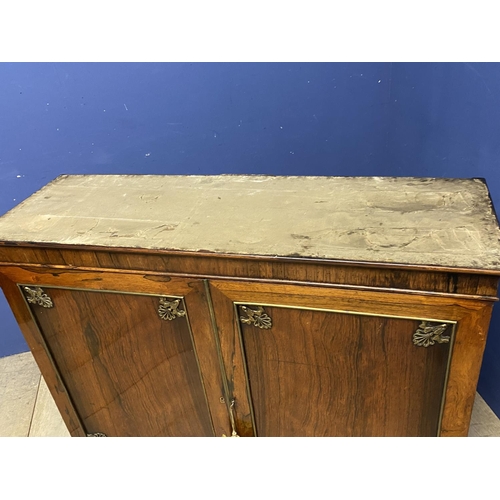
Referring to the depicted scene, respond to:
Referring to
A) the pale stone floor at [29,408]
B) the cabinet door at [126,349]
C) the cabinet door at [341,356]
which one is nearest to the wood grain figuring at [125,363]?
the cabinet door at [126,349]

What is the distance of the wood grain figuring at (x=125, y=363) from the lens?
1.14m

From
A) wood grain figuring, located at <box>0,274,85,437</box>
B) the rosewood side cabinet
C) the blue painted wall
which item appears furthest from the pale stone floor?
the rosewood side cabinet

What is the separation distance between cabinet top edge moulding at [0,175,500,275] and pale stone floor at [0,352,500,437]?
2.50 ft

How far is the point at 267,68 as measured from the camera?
156cm

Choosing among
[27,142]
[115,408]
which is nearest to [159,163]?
[27,142]

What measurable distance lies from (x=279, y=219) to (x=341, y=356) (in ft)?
1.03

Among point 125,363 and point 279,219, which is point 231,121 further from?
point 125,363

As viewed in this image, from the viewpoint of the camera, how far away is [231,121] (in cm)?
163

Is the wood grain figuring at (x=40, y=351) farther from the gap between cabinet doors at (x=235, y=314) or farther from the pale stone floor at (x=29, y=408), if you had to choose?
the pale stone floor at (x=29, y=408)

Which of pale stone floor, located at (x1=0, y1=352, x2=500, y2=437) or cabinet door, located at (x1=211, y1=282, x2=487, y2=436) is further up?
cabinet door, located at (x1=211, y1=282, x2=487, y2=436)

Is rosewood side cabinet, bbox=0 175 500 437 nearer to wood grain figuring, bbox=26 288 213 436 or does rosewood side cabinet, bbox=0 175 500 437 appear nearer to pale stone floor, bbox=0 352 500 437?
wood grain figuring, bbox=26 288 213 436

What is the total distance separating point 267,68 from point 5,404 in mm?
1438

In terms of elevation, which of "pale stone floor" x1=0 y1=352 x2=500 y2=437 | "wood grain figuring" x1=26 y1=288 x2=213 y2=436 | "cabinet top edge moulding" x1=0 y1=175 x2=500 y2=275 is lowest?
"pale stone floor" x1=0 y1=352 x2=500 y2=437

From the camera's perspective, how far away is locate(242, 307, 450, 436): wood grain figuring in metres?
0.99
